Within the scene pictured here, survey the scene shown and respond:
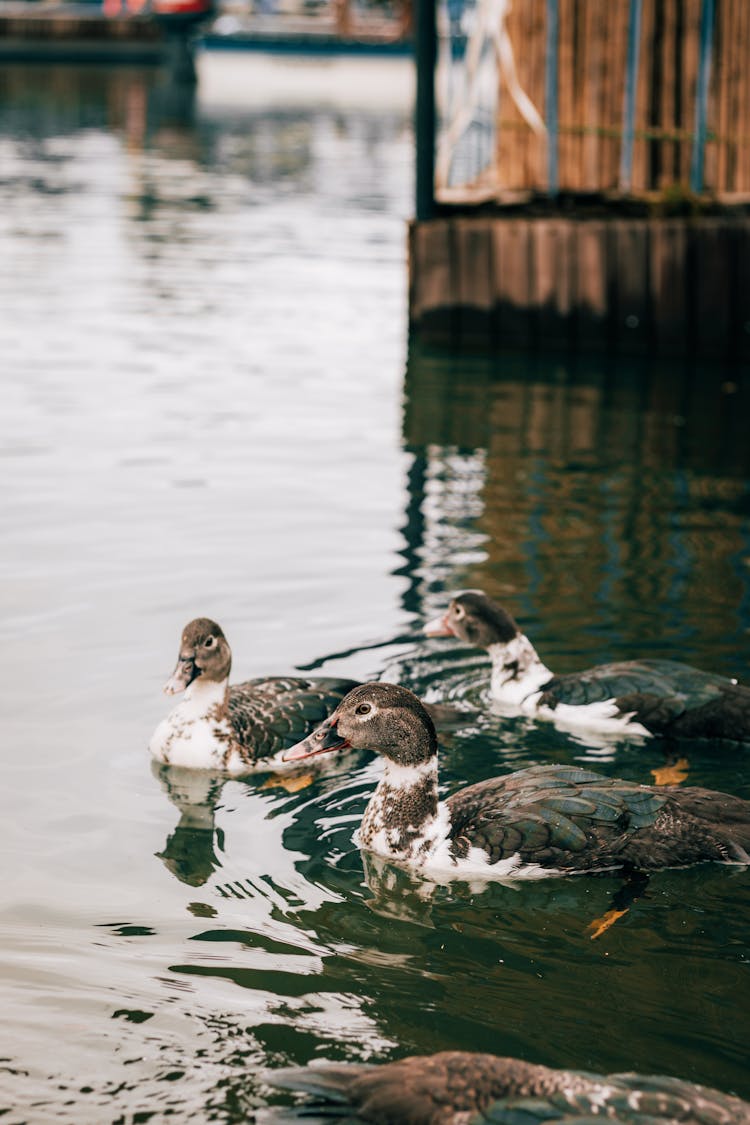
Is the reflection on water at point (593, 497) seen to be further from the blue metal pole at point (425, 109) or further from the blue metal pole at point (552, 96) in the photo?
the blue metal pole at point (552, 96)

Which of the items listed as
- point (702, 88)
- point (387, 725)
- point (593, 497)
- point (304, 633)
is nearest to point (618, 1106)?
point (387, 725)

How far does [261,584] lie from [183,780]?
273 cm

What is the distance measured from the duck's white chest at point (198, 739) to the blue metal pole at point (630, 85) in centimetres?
970

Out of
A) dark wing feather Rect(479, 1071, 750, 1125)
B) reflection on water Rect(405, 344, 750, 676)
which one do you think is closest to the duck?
dark wing feather Rect(479, 1071, 750, 1125)

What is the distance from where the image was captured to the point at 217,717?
8.28 meters

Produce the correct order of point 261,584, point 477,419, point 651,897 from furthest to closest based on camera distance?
point 477,419, point 261,584, point 651,897

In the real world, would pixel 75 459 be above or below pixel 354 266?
below

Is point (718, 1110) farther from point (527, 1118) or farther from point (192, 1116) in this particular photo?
point (192, 1116)

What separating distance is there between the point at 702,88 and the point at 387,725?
1046 cm

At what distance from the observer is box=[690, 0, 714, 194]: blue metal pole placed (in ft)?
52.3

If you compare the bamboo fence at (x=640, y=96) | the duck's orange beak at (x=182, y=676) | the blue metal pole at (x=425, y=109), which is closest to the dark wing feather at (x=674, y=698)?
the duck's orange beak at (x=182, y=676)

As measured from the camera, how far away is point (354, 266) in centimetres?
2255

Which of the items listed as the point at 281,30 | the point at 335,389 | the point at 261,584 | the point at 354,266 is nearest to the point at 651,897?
the point at 261,584

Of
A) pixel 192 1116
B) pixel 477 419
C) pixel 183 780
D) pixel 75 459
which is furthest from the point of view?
pixel 477 419
